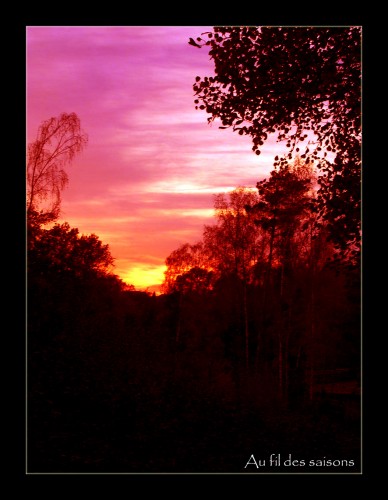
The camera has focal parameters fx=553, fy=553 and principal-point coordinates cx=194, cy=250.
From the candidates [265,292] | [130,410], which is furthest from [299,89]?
[265,292]

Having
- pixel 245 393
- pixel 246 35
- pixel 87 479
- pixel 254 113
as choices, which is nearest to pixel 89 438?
pixel 87 479

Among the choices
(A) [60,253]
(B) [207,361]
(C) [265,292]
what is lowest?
(B) [207,361]

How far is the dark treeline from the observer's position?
8.55 metres

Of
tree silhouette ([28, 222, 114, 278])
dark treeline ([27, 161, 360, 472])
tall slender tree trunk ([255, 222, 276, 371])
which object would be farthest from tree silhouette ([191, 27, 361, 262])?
tall slender tree trunk ([255, 222, 276, 371])

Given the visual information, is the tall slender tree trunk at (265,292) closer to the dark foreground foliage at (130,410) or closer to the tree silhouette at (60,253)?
the dark foreground foliage at (130,410)

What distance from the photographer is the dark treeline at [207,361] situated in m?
8.55

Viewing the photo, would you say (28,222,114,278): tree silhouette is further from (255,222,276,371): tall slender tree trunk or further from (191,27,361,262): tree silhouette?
(255,222,276,371): tall slender tree trunk

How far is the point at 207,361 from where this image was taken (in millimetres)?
20359

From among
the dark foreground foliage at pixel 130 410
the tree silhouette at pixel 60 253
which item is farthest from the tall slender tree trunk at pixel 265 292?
the tree silhouette at pixel 60 253

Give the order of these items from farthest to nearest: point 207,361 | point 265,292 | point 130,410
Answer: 1. point 265,292
2. point 207,361
3. point 130,410

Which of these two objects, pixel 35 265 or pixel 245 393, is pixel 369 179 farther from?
pixel 245 393

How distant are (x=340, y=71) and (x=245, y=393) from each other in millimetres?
9750

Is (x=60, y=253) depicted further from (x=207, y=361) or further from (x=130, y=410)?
(x=207, y=361)

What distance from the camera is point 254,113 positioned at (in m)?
11.4
